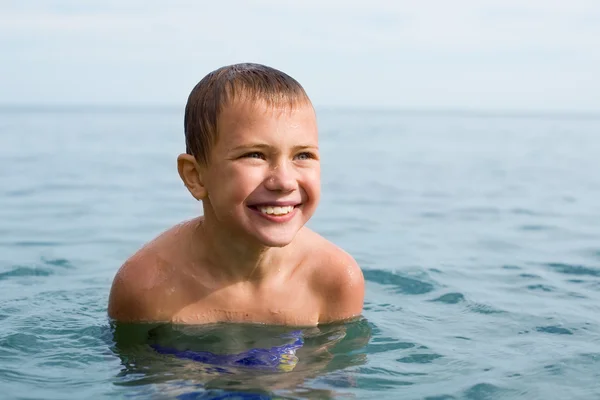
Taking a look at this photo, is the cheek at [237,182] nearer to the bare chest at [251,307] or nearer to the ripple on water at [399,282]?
the bare chest at [251,307]

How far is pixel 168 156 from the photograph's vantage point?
16.6 m

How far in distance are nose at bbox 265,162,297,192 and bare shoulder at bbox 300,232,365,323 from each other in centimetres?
65

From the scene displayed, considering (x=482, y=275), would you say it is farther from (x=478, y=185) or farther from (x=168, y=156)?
(x=168, y=156)

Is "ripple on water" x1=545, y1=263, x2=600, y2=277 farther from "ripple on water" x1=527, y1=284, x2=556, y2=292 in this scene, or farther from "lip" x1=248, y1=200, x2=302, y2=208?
"lip" x1=248, y1=200, x2=302, y2=208

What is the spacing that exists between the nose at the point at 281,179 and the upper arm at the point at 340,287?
669 millimetres

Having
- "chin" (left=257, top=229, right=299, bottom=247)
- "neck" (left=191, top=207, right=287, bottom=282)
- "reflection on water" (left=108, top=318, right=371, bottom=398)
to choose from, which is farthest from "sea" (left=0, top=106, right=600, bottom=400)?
"chin" (left=257, top=229, right=299, bottom=247)

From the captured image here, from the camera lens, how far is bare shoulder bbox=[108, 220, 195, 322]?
3744 millimetres

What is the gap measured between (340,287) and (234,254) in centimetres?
55

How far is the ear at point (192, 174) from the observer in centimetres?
359

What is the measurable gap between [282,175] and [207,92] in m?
0.50

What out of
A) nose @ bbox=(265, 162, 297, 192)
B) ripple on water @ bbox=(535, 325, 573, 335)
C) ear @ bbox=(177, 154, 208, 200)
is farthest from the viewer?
ripple on water @ bbox=(535, 325, 573, 335)

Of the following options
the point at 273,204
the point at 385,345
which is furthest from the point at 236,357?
the point at 385,345

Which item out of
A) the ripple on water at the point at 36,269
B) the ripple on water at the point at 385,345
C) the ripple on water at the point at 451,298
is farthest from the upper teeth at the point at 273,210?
the ripple on water at the point at 36,269

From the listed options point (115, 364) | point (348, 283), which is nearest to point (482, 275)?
point (348, 283)
